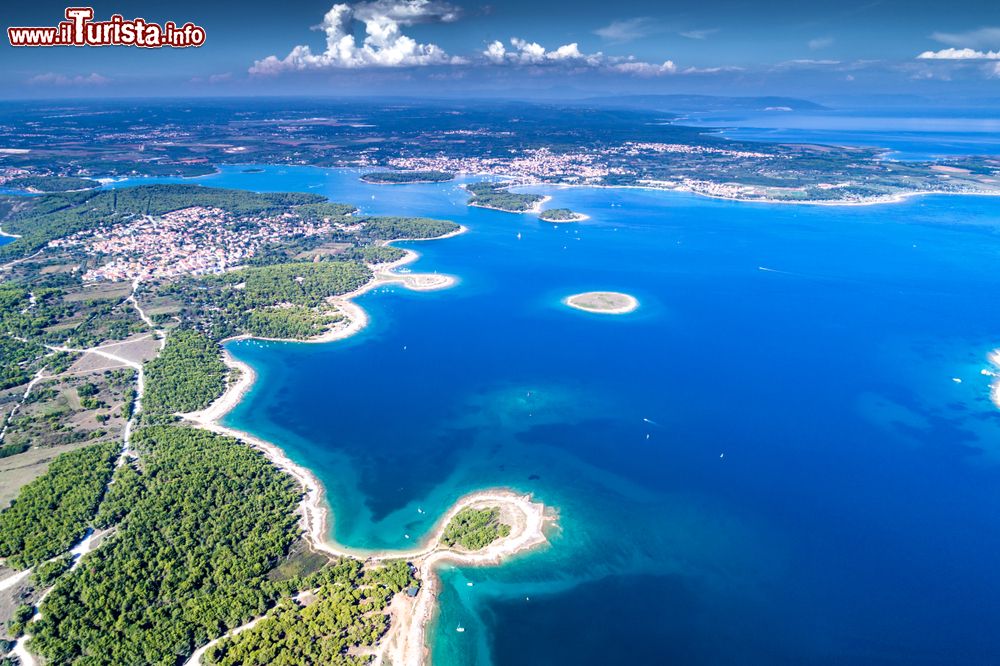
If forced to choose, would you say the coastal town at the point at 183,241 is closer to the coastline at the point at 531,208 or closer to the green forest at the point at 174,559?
the coastline at the point at 531,208

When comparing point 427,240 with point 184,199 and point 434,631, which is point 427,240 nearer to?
point 184,199

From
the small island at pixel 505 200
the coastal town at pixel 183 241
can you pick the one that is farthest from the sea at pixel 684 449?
the small island at pixel 505 200

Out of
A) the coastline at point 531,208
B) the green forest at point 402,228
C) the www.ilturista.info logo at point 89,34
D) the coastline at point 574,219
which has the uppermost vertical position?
the www.ilturista.info logo at point 89,34

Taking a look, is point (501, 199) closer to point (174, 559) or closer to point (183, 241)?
point (183, 241)

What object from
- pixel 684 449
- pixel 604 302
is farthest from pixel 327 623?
pixel 604 302

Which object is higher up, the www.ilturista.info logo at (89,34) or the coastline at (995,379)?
the www.ilturista.info logo at (89,34)

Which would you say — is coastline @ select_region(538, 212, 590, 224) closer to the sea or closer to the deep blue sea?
the sea
